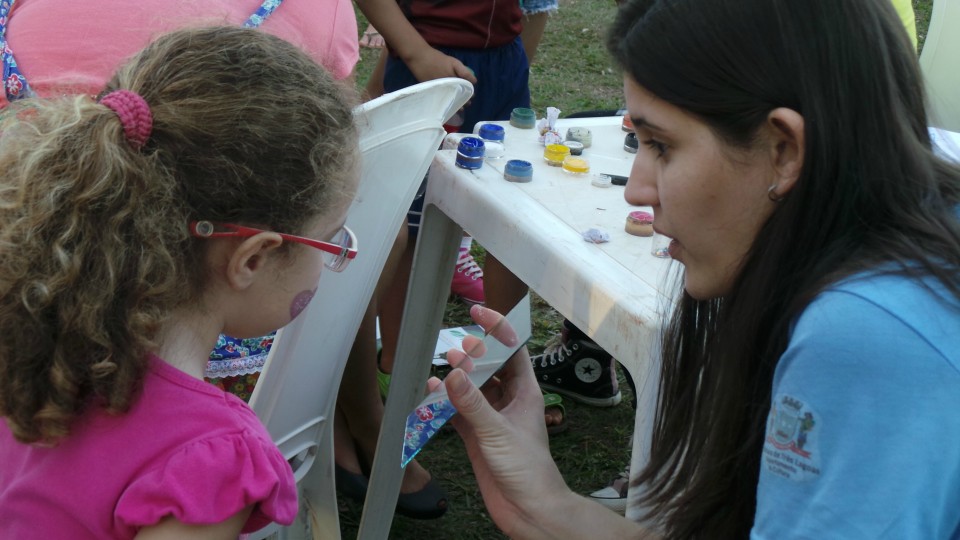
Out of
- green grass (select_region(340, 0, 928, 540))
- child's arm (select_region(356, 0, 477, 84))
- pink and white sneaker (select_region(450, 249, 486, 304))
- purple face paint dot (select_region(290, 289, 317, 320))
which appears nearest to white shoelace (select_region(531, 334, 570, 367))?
green grass (select_region(340, 0, 928, 540))

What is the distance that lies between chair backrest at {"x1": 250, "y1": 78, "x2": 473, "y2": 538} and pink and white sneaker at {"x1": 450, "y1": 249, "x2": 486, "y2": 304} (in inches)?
65.0

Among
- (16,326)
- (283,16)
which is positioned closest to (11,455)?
(16,326)

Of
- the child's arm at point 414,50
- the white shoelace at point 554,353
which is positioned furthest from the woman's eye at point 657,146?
the white shoelace at point 554,353

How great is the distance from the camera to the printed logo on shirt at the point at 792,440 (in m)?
0.91

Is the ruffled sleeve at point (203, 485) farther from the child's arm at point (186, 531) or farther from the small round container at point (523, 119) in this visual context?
the small round container at point (523, 119)

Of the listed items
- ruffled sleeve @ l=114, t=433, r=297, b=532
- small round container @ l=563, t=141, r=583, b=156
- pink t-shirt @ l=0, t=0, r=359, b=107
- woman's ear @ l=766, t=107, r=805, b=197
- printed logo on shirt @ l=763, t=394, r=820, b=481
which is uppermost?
woman's ear @ l=766, t=107, r=805, b=197

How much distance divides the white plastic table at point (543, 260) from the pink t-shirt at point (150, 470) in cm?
51

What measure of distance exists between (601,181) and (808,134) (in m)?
0.84

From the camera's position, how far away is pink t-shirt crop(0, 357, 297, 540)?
3.55 ft

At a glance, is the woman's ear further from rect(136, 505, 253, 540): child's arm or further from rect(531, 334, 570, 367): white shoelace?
rect(531, 334, 570, 367): white shoelace

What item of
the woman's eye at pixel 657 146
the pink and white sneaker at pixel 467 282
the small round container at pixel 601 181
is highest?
the woman's eye at pixel 657 146

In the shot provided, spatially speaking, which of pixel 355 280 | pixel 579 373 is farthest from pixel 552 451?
pixel 355 280

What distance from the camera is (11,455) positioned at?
3.92ft

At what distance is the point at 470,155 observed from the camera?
70.7 inches
